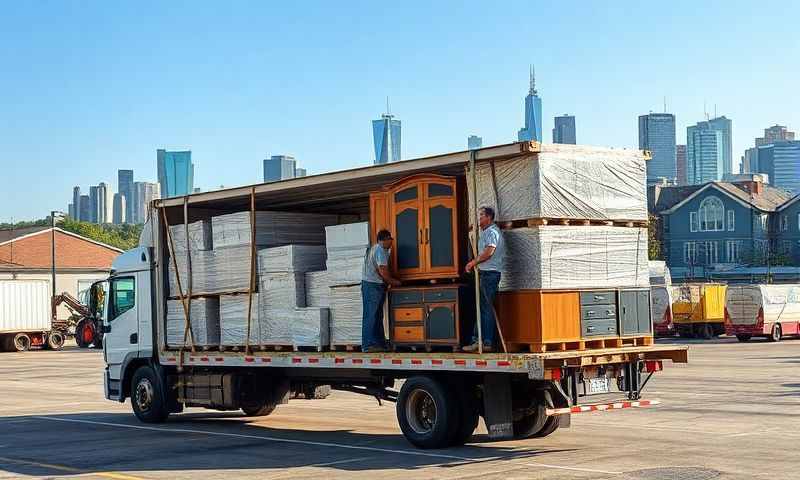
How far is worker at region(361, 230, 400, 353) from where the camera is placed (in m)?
15.2

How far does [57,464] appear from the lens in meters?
14.5

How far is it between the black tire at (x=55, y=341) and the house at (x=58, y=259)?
21.2 metres

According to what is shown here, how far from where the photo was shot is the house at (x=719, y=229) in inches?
3647

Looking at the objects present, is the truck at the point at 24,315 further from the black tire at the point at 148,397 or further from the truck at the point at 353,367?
the black tire at the point at 148,397

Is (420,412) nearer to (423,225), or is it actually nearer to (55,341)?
(423,225)

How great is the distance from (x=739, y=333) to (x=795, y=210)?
47790 mm

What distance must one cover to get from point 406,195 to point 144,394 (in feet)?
23.4

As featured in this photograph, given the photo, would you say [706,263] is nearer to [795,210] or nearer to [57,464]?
[795,210]

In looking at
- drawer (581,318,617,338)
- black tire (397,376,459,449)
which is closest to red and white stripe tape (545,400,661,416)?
drawer (581,318,617,338)

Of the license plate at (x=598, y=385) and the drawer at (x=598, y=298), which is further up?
the drawer at (x=598, y=298)

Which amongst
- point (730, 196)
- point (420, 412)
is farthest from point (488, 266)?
point (730, 196)

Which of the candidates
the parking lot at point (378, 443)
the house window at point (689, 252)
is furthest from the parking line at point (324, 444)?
the house window at point (689, 252)

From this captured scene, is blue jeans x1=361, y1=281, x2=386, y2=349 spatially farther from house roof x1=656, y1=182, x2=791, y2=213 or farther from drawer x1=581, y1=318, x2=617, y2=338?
house roof x1=656, y1=182, x2=791, y2=213

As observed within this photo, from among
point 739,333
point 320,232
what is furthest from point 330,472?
point 739,333
